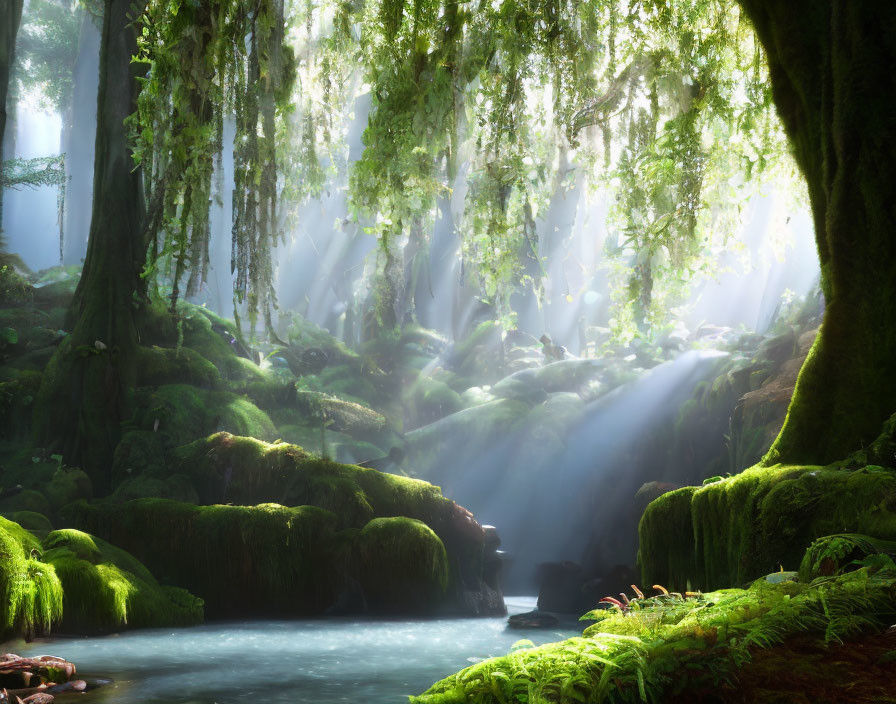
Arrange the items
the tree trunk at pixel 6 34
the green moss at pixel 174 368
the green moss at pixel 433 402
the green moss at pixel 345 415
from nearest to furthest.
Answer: the green moss at pixel 174 368 → the tree trunk at pixel 6 34 → the green moss at pixel 345 415 → the green moss at pixel 433 402

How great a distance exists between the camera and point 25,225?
178 ft

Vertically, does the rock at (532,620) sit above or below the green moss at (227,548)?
below

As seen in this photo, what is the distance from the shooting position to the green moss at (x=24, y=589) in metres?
5.68

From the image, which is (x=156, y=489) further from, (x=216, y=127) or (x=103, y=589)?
(x=216, y=127)

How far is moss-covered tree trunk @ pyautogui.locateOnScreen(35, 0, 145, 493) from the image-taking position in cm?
1073

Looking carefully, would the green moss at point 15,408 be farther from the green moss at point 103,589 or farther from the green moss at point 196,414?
the green moss at point 103,589

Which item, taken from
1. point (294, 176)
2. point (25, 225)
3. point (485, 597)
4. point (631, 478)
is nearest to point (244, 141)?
point (294, 176)

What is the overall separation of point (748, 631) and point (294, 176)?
6373mm

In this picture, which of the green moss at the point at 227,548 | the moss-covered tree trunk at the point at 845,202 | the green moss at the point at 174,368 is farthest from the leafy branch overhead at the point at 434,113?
the green moss at the point at 174,368

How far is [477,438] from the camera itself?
56.7ft

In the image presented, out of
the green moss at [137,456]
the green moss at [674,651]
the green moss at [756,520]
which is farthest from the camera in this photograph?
the green moss at [137,456]

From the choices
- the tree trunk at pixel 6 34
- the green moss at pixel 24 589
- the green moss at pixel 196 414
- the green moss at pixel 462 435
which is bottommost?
the green moss at pixel 24 589

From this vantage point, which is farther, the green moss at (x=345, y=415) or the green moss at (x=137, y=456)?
the green moss at (x=345, y=415)

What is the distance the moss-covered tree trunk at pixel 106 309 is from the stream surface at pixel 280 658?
→ 410 cm
